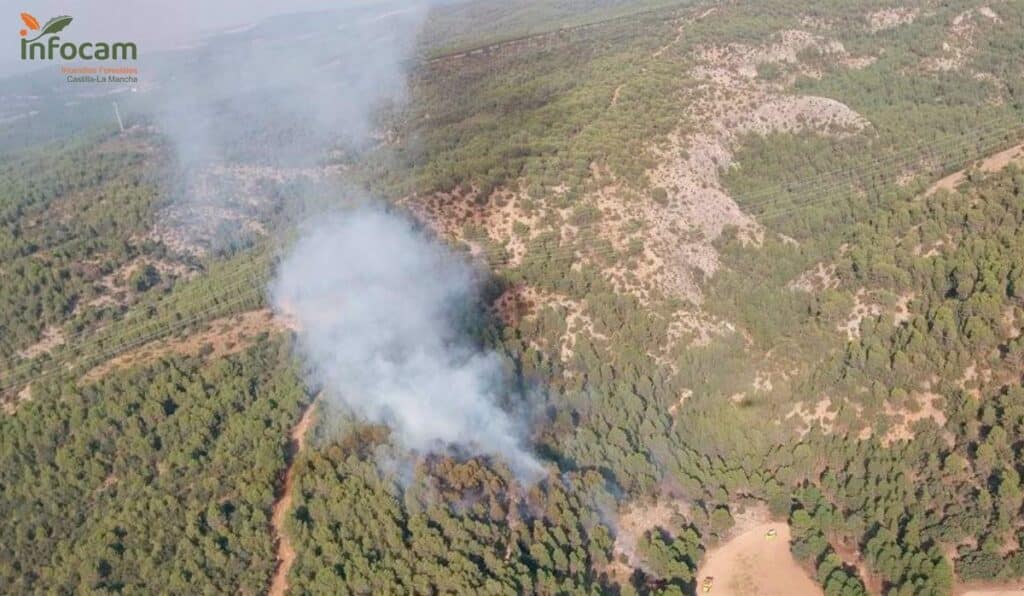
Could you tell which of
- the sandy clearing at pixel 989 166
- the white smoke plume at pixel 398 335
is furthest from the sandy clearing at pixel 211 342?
the sandy clearing at pixel 989 166

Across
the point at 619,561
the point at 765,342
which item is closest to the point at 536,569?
the point at 619,561

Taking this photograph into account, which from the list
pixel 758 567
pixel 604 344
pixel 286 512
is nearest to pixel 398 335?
pixel 286 512

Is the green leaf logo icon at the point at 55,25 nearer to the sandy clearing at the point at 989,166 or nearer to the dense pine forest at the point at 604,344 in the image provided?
the dense pine forest at the point at 604,344

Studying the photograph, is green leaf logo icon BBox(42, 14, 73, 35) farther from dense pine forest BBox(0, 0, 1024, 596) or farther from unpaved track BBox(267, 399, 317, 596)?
unpaved track BBox(267, 399, 317, 596)

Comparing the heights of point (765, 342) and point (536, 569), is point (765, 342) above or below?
above

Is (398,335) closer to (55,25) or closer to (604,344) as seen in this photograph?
(604,344)

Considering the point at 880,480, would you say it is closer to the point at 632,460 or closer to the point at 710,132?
the point at 632,460

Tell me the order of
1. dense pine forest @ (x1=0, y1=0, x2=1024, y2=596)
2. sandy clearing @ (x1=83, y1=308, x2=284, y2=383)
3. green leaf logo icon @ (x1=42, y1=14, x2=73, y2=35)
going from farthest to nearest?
1. green leaf logo icon @ (x1=42, y1=14, x2=73, y2=35)
2. sandy clearing @ (x1=83, y1=308, x2=284, y2=383)
3. dense pine forest @ (x1=0, y1=0, x2=1024, y2=596)

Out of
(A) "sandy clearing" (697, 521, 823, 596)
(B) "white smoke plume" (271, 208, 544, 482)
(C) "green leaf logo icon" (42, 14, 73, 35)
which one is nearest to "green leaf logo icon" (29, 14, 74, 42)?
(C) "green leaf logo icon" (42, 14, 73, 35)
